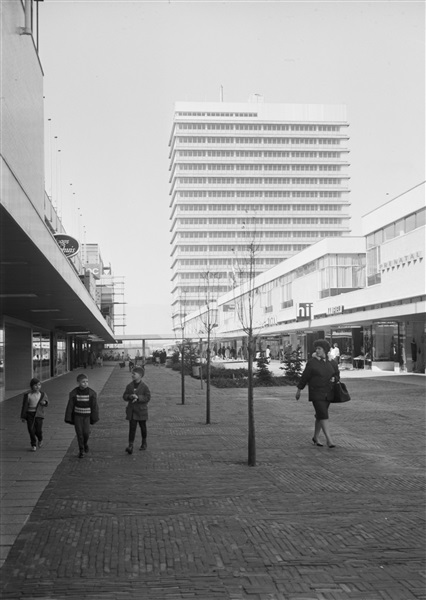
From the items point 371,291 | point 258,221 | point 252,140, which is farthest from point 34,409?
point 252,140

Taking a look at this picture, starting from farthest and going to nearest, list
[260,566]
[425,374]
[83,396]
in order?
[425,374], [83,396], [260,566]

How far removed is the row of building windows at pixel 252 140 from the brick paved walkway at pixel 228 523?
450 feet

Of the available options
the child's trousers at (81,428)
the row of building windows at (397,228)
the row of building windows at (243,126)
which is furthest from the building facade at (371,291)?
the row of building windows at (243,126)

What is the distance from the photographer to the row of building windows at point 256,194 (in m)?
146

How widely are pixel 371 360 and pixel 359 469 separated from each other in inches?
1439

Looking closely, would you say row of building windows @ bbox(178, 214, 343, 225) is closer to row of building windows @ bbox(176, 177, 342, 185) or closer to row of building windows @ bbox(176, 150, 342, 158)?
row of building windows @ bbox(176, 177, 342, 185)

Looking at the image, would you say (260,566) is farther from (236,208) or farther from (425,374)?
(236,208)

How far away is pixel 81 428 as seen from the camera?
1216 cm

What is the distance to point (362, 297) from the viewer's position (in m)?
44.4

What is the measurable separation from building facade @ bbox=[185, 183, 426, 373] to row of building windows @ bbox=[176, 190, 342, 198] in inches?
3089

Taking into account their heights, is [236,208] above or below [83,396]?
above

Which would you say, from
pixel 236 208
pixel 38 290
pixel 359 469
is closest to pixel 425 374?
pixel 38 290

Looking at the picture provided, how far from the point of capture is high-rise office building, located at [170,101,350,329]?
145375mm

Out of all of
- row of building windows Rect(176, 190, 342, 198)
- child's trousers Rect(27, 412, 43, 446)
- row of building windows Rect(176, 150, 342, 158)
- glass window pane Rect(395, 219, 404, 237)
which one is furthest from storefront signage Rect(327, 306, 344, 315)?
row of building windows Rect(176, 150, 342, 158)
